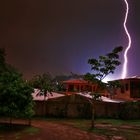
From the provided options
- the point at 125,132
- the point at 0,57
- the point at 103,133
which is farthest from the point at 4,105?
the point at 0,57

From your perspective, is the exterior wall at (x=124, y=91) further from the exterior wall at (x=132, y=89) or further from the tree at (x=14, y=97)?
the tree at (x=14, y=97)

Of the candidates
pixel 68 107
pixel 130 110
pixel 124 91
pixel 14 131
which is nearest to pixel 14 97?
pixel 14 131

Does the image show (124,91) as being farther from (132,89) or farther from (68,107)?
(68,107)

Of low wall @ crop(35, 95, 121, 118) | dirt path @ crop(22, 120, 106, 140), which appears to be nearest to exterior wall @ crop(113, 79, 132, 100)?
low wall @ crop(35, 95, 121, 118)

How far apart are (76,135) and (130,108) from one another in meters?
13.5

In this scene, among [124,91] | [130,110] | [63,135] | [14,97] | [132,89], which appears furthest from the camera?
[124,91]

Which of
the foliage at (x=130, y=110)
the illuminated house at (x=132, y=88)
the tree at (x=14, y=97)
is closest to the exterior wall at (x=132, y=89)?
the illuminated house at (x=132, y=88)

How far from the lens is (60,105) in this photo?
103 feet

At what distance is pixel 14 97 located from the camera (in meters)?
19.9

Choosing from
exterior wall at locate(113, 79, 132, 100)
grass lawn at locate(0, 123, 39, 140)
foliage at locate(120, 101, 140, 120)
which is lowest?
grass lawn at locate(0, 123, 39, 140)

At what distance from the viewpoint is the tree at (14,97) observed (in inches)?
773

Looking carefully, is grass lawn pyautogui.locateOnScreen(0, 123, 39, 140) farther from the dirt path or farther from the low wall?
the low wall

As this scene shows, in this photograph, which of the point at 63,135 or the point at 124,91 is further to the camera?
the point at 124,91

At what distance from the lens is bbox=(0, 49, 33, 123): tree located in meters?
19.6
